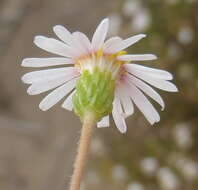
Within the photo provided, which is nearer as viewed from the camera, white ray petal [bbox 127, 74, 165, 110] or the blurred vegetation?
white ray petal [bbox 127, 74, 165, 110]

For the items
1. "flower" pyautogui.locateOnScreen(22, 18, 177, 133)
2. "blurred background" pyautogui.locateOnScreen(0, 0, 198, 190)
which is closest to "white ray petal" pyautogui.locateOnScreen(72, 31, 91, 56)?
"flower" pyautogui.locateOnScreen(22, 18, 177, 133)

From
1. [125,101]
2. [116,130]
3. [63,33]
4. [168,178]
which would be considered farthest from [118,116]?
[116,130]

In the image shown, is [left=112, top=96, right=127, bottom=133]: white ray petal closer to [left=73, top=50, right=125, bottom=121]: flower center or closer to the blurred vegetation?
[left=73, top=50, right=125, bottom=121]: flower center

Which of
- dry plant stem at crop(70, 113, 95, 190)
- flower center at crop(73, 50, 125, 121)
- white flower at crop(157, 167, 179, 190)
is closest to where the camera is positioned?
→ dry plant stem at crop(70, 113, 95, 190)

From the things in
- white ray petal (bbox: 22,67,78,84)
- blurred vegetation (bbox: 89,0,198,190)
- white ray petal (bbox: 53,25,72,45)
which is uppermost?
white ray petal (bbox: 53,25,72,45)

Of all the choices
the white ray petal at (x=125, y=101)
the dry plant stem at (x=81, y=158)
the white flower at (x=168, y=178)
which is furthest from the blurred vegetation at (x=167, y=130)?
the dry plant stem at (x=81, y=158)

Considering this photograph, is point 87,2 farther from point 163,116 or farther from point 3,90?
point 163,116
